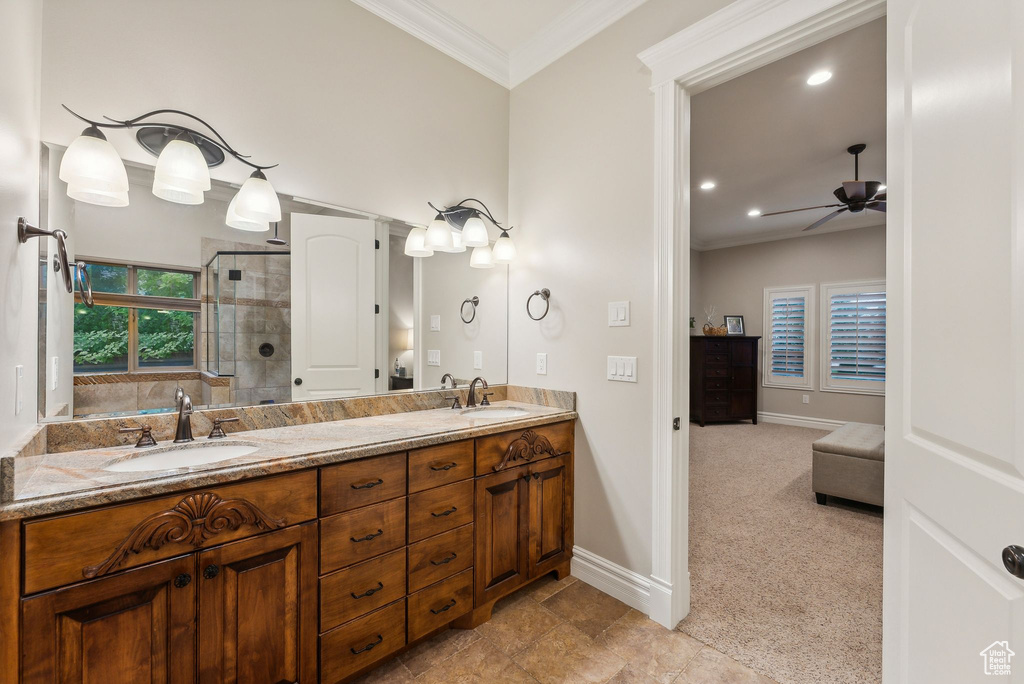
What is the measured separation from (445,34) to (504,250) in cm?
121

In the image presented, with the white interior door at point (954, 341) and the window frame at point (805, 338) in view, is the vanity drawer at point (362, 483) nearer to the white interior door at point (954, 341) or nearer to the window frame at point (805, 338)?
the white interior door at point (954, 341)

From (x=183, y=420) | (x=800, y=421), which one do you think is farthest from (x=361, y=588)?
(x=800, y=421)

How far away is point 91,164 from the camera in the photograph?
136 centimetres

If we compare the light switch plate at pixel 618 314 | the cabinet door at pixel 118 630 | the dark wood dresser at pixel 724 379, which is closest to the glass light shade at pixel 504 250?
the light switch plate at pixel 618 314

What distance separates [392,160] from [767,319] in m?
6.37

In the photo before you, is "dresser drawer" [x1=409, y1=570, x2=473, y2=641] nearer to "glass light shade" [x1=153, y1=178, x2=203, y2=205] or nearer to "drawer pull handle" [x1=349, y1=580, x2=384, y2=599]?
"drawer pull handle" [x1=349, y1=580, x2=384, y2=599]

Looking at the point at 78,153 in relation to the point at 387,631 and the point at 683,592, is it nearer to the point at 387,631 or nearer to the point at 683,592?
the point at 387,631

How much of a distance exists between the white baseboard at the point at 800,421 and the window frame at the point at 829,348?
437mm

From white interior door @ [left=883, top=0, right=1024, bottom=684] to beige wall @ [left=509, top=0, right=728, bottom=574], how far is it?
0.93 m

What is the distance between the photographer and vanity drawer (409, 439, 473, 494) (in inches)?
63.1

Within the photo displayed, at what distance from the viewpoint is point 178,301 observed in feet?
5.27

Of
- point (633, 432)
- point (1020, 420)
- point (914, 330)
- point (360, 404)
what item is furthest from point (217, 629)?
point (914, 330)

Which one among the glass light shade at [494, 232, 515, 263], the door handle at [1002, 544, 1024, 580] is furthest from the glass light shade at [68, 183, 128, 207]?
the door handle at [1002, 544, 1024, 580]

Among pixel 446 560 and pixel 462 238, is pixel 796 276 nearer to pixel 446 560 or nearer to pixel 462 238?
pixel 462 238
